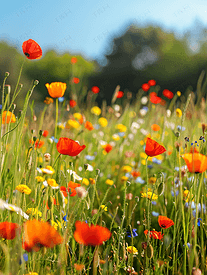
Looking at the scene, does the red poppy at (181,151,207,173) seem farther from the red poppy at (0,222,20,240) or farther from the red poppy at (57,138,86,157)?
the red poppy at (0,222,20,240)

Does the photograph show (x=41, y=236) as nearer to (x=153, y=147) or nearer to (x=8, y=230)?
(x=8, y=230)

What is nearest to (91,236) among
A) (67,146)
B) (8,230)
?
(8,230)

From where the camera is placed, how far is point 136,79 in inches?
634

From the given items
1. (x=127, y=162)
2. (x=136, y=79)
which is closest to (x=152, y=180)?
(x=127, y=162)

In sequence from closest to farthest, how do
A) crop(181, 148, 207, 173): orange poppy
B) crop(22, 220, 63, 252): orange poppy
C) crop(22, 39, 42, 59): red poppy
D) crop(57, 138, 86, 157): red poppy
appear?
1. crop(22, 220, 63, 252): orange poppy
2. crop(181, 148, 207, 173): orange poppy
3. crop(57, 138, 86, 157): red poppy
4. crop(22, 39, 42, 59): red poppy

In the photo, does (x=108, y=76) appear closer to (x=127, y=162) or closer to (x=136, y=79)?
(x=136, y=79)

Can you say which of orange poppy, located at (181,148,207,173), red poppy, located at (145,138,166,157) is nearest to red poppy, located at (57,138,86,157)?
red poppy, located at (145,138,166,157)

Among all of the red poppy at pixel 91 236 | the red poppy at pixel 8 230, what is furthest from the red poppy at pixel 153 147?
the red poppy at pixel 8 230

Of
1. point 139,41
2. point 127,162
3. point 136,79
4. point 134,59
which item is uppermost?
point 139,41

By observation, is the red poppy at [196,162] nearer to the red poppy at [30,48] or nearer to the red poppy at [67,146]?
the red poppy at [67,146]

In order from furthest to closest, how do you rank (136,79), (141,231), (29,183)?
(136,79) → (141,231) → (29,183)

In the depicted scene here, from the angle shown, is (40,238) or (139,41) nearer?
(40,238)

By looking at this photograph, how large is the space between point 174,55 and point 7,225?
1886cm

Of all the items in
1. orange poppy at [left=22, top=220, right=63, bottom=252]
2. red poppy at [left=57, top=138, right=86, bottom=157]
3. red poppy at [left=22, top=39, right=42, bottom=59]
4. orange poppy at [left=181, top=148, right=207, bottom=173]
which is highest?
red poppy at [left=22, top=39, right=42, bottom=59]
